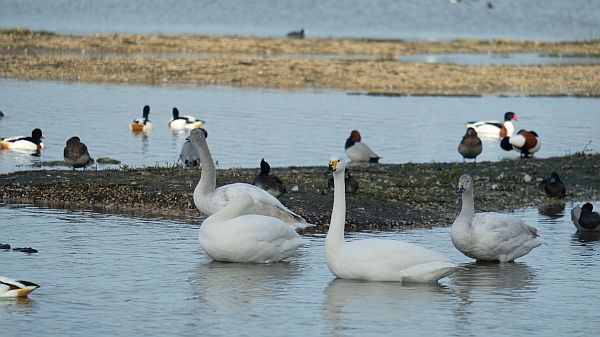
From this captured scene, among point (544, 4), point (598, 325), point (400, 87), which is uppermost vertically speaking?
point (544, 4)

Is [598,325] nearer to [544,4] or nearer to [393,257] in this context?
[393,257]

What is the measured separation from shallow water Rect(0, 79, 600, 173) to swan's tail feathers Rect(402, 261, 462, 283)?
29.4ft

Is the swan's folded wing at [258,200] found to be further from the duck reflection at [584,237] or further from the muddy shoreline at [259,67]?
the muddy shoreline at [259,67]

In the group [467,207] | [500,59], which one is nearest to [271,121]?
[467,207]

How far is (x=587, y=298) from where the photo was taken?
10.6 m

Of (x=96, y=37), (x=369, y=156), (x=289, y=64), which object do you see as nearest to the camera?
(x=369, y=156)

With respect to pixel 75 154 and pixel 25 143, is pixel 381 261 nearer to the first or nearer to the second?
pixel 75 154

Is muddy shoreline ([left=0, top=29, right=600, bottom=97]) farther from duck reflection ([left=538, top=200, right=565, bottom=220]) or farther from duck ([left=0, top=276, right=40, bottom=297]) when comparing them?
duck ([left=0, top=276, right=40, bottom=297])

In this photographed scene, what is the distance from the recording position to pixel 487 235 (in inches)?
474

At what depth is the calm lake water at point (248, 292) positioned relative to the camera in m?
9.16

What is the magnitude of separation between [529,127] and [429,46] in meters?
28.2

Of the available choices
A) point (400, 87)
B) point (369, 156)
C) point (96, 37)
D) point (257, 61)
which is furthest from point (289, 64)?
point (369, 156)

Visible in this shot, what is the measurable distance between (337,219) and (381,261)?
579 mm

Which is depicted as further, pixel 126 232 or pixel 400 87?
pixel 400 87
